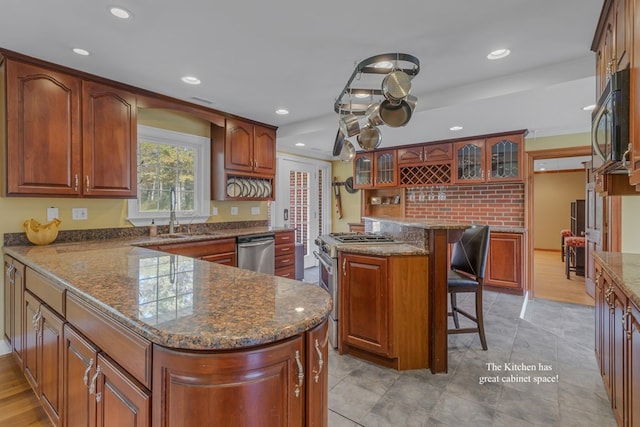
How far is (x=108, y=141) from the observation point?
2.86m

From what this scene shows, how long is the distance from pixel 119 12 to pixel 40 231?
1.78m

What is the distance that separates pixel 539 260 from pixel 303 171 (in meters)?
5.45

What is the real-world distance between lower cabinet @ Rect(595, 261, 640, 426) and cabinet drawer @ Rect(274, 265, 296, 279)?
3.19 m

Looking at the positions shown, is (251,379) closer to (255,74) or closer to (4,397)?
(4,397)

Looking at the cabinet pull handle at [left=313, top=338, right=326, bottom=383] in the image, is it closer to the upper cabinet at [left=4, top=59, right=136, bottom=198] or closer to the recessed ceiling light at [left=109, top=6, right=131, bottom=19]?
the recessed ceiling light at [left=109, top=6, right=131, bottom=19]

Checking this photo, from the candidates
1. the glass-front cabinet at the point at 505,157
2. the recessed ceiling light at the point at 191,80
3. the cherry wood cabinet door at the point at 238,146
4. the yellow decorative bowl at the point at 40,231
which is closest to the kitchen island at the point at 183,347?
the yellow decorative bowl at the point at 40,231

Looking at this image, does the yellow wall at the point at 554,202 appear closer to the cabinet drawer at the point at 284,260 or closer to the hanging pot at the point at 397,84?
the cabinet drawer at the point at 284,260

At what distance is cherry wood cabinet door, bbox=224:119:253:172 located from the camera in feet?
12.9

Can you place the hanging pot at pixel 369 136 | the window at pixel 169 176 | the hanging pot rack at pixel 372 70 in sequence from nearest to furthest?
1. the hanging pot rack at pixel 372 70
2. the hanging pot at pixel 369 136
3. the window at pixel 169 176

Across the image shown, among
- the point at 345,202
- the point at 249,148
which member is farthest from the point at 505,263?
the point at 249,148

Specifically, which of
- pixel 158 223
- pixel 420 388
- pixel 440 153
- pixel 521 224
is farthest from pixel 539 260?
pixel 158 223

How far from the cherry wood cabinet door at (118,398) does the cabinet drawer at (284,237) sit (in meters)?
3.10

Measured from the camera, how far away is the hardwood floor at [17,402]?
5.95 ft

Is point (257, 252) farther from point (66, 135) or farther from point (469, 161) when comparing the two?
point (469, 161)
